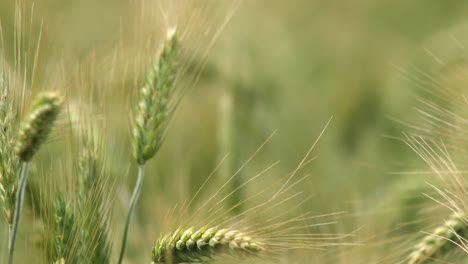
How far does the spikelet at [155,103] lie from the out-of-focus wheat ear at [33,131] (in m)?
0.21

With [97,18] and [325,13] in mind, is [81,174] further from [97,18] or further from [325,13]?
[325,13]

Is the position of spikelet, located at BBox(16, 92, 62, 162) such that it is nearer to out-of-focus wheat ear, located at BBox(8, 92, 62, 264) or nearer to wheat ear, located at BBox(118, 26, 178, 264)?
out-of-focus wheat ear, located at BBox(8, 92, 62, 264)

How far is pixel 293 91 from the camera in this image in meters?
2.92

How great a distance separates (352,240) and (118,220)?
0.64m

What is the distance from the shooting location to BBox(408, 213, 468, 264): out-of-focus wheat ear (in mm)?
1563

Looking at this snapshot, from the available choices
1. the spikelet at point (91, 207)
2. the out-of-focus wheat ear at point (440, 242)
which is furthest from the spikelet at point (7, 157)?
the out-of-focus wheat ear at point (440, 242)

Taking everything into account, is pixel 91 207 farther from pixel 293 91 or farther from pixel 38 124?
pixel 293 91

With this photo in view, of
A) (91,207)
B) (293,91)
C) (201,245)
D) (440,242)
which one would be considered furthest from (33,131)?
(293,91)

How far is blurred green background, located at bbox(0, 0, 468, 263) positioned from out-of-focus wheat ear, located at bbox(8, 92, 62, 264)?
0.29 m

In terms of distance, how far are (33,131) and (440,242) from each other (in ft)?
2.41

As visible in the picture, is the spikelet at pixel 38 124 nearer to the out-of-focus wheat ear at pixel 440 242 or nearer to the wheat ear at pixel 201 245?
the wheat ear at pixel 201 245

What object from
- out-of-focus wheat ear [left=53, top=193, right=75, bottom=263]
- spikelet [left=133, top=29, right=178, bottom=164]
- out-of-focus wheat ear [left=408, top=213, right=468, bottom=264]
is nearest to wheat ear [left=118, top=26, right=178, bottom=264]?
spikelet [left=133, top=29, right=178, bottom=164]

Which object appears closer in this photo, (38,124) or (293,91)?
(38,124)

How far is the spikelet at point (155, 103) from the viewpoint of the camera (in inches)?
61.7
